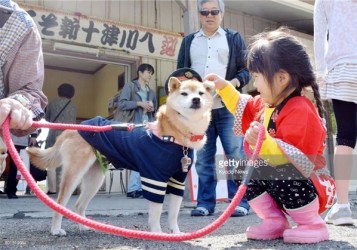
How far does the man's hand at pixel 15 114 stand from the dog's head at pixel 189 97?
142cm

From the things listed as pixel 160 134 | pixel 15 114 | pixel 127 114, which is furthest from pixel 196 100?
pixel 127 114

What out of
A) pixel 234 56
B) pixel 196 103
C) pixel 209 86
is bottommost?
pixel 196 103

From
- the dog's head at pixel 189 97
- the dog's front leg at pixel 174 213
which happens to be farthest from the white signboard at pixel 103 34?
the dog's front leg at pixel 174 213

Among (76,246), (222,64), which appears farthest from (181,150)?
(222,64)

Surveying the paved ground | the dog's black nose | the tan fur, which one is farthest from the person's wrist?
the dog's black nose

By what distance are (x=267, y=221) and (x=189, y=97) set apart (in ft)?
3.29

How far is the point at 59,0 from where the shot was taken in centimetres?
612

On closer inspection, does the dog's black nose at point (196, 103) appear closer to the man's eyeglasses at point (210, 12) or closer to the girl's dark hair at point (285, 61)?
the girl's dark hair at point (285, 61)

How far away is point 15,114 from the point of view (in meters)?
1.31

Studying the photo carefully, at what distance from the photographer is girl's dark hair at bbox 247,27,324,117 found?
2098mm

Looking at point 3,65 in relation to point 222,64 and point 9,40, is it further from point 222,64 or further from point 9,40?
point 222,64

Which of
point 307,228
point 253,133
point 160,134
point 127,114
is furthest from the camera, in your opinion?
point 127,114

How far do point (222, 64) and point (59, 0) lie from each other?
3.53 m

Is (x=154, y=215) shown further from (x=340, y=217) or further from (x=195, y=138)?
(x=340, y=217)
